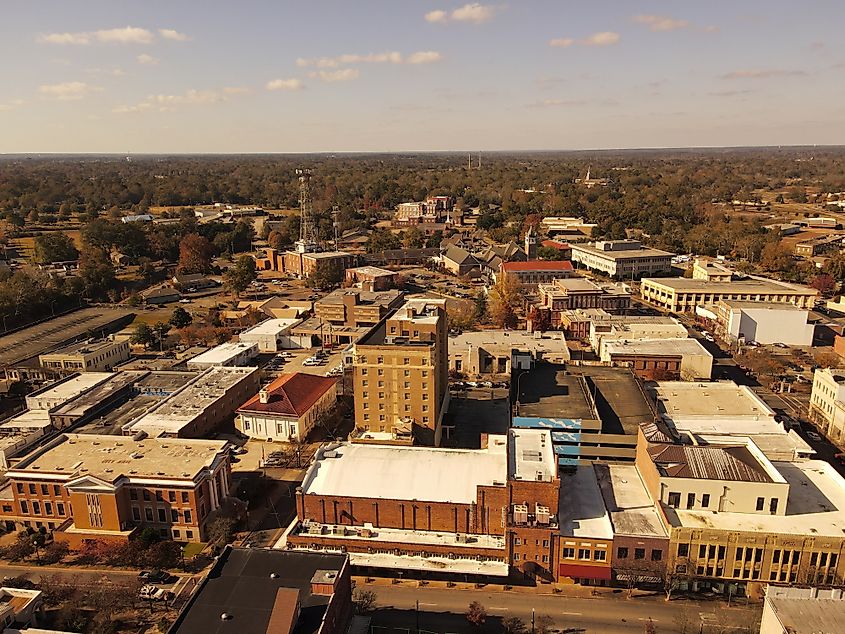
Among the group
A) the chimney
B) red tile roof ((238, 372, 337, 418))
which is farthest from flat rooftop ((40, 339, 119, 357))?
the chimney

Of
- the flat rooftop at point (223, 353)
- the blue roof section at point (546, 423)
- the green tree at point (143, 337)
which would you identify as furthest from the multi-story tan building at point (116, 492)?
the green tree at point (143, 337)

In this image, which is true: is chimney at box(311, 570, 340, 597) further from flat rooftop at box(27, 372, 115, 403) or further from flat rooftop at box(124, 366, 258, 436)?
flat rooftop at box(27, 372, 115, 403)

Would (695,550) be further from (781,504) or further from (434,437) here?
(434,437)

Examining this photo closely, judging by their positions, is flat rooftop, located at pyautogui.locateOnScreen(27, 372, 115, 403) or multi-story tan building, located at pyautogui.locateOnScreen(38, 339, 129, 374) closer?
flat rooftop, located at pyautogui.locateOnScreen(27, 372, 115, 403)

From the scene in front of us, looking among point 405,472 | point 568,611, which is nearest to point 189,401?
point 405,472

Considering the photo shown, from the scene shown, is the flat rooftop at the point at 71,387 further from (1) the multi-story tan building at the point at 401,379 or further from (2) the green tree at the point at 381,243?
(2) the green tree at the point at 381,243
